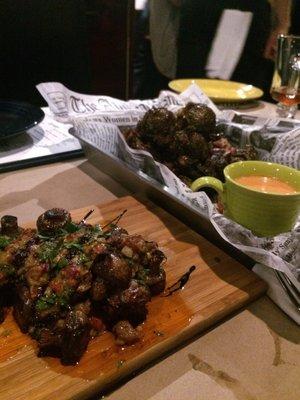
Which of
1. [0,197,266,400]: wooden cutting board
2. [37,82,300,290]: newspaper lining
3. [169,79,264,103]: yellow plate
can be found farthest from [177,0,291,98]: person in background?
[0,197,266,400]: wooden cutting board

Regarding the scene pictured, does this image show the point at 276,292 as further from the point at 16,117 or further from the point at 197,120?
the point at 16,117

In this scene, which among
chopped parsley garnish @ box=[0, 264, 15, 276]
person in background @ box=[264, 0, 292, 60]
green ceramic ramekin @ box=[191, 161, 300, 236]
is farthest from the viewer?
person in background @ box=[264, 0, 292, 60]

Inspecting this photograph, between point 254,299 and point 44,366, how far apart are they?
489mm

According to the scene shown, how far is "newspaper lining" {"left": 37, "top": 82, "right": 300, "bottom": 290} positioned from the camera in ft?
3.41

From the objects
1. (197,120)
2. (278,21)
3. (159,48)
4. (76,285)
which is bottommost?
(159,48)

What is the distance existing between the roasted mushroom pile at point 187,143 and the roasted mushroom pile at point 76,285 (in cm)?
55

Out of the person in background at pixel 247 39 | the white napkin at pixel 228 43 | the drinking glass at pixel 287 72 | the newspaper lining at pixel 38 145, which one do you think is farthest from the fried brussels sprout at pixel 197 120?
the white napkin at pixel 228 43

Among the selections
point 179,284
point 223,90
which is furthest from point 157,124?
point 223,90

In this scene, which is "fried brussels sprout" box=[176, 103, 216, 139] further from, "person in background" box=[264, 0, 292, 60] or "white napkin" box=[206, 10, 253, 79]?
"white napkin" box=[206, 10, 253, 79]

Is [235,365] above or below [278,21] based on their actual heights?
below

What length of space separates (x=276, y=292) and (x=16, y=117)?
1343 mm

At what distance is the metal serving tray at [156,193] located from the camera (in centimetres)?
109

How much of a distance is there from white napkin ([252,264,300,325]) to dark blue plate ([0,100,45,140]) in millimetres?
1080

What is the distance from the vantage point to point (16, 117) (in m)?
1.78
